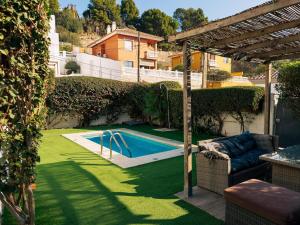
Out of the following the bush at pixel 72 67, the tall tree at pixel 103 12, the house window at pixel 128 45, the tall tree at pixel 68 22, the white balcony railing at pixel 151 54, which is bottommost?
the bush at pixel 72 67

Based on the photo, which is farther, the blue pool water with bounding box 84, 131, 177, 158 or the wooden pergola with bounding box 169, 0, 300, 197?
the blue pool water with bounding box 84, 131, 177, 158

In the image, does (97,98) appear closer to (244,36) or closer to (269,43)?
(269,43)

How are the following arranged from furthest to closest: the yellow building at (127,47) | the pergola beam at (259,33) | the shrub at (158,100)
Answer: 1. the yellow building at (127,47)
2. the shrub at (158,100)
3. the pergola beam at (259,33)

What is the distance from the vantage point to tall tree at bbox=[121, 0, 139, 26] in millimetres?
51500

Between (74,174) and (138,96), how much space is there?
34.8ft

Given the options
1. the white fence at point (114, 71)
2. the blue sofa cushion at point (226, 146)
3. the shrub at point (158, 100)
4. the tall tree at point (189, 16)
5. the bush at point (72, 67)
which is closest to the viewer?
the blue sofa cushion at point (226, 146)

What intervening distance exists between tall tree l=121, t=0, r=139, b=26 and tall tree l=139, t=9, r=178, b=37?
3.27m

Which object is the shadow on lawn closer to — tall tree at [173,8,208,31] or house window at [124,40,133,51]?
house window at [124,40,133,51]

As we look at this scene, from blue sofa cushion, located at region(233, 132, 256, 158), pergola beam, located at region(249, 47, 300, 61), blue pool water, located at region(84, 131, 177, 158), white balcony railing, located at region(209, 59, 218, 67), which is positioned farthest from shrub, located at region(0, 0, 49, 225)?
white balcony railing, located at region(209, 59, 218, 67)

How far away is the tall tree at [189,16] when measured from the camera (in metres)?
54.6

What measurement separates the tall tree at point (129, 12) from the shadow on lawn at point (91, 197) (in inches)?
1952

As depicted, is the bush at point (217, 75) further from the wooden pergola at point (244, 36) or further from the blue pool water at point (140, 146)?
the wooden pergola at point (244, 36)

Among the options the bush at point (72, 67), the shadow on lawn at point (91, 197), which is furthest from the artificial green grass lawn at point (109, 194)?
the bush at point (72, 67)

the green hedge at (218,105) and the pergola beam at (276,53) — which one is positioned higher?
the pergola beam at (276,53)
